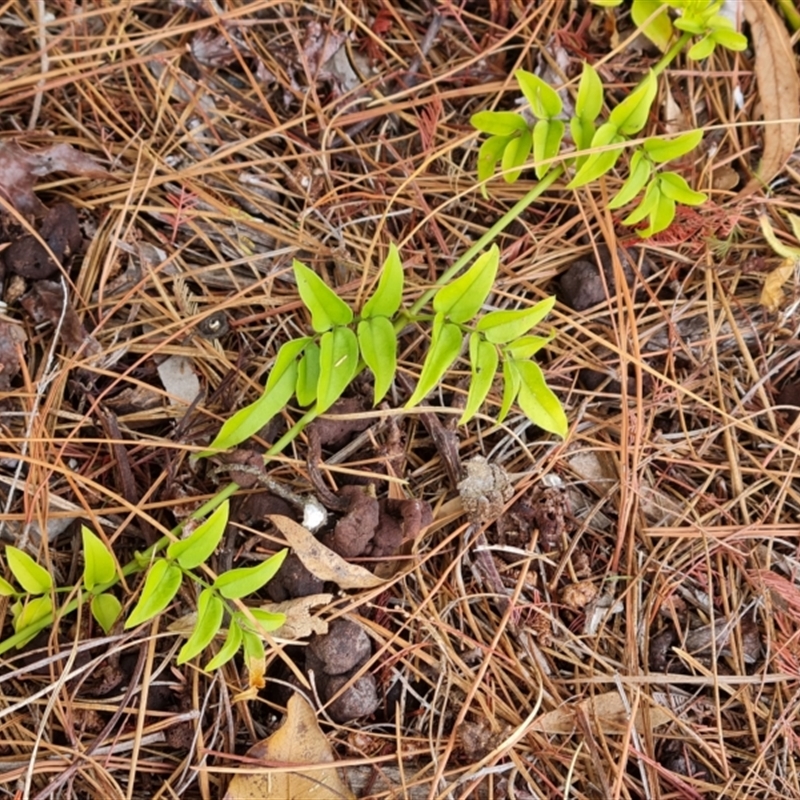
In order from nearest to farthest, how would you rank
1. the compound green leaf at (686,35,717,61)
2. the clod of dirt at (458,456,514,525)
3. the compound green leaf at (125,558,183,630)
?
the compound green leaf at (125,558,183,630)
the clod of dirt at (458,456,514,525)
the compound green leaf at (686,35,717,61)

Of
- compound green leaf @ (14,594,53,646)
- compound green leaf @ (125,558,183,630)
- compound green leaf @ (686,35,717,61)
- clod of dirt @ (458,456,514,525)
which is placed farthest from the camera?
compound green leaf @ (686,35,717,61)

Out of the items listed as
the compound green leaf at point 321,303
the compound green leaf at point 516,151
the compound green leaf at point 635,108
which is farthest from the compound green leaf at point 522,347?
the compound green leaf at point 635,108

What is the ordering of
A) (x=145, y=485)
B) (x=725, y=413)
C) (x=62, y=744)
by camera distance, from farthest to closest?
(x=725, y=413) < (x=145, y=485) < (x=62, y=744)

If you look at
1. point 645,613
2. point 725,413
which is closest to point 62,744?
point 645,613

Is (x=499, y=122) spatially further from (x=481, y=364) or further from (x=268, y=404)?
(x=268, y=404)

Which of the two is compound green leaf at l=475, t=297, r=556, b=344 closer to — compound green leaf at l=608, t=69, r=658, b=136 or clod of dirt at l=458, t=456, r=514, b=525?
clod of dirt at l=458, t=456, r=514, b=525

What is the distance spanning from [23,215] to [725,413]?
1540mm

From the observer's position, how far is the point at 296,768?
1.35 m

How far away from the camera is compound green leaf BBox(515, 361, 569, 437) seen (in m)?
1.36

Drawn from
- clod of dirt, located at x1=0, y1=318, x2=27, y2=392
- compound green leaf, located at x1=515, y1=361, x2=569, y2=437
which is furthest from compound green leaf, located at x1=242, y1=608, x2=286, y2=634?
clod of dirt, located at x1=0, y1=318, x2=27, y2=392

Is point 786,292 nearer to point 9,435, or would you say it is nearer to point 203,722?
point 203,722

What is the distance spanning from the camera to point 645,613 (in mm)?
1524

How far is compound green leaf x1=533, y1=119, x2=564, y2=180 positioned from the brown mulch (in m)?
0.15

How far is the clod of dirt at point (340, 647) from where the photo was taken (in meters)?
1.40
